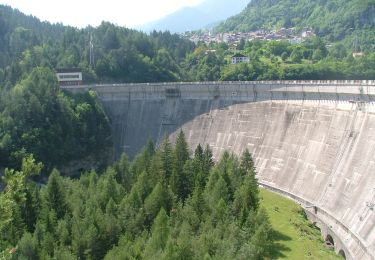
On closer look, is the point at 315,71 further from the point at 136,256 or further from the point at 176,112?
the point at 136,256

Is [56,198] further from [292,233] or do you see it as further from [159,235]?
[292,233]

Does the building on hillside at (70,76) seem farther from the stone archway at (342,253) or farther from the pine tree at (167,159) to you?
the stone archway at (342,253)

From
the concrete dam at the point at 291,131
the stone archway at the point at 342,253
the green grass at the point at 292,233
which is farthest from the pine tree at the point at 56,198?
the stone archway at the point at 342,253

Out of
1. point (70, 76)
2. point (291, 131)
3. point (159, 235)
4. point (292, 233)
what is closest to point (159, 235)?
point (159, 235)

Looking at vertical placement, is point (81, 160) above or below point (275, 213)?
below

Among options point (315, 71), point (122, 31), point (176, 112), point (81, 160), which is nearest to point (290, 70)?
point (315, 71)

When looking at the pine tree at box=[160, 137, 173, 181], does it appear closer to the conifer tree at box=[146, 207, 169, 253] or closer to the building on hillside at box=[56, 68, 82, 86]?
the conifer tree at box=[146, 207, 169, 253]

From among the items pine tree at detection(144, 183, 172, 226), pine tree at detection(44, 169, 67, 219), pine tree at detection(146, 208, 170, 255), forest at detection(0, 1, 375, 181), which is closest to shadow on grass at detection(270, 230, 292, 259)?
pine tree at detection(146, 208, 170, 255)
